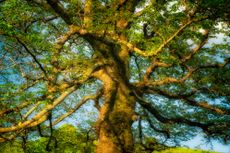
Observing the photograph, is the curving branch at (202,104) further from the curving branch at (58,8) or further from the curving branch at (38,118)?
the curving branch at (58,8)

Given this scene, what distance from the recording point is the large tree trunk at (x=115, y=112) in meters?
16.8

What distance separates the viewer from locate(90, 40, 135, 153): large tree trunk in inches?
663

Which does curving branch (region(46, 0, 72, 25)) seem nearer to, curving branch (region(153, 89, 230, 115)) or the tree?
the tree

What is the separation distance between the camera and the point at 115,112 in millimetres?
17391

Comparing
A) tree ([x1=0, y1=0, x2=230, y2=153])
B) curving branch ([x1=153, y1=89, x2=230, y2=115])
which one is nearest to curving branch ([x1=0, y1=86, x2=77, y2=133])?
tree ([x1=0, y1=0, x2=230, y2=153])

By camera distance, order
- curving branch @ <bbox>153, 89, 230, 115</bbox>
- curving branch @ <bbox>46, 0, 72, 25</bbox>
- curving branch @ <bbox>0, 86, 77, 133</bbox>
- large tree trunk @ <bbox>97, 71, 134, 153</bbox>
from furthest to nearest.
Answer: curving branch @ <bbox>153, 89, 230, 115</bbox> < large tree trunk @ <bbox>97, 71, 134, 153</bbox> < curving branch @ <bbox>0, 86, 77, 133</bbox> < curving branch @ <bbox>46, 0, 72, 25</bbox>

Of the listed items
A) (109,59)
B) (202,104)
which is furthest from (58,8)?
(202,104)

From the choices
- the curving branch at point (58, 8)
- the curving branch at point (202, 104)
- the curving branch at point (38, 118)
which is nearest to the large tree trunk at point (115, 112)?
the curving branch at point (202, 104)

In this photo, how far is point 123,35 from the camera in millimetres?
18000

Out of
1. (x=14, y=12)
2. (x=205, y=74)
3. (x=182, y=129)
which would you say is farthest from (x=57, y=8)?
(x=182, y=129)

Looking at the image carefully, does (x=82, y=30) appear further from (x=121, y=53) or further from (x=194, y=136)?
(x=194, y=136)

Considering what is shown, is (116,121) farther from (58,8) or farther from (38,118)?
(58,8)

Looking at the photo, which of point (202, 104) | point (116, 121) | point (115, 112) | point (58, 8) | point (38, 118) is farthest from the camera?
point (202, 104)

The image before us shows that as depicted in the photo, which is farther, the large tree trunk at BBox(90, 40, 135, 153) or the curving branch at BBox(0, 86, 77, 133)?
the large tree trunk at BBox(90, 40, 135, 153)
